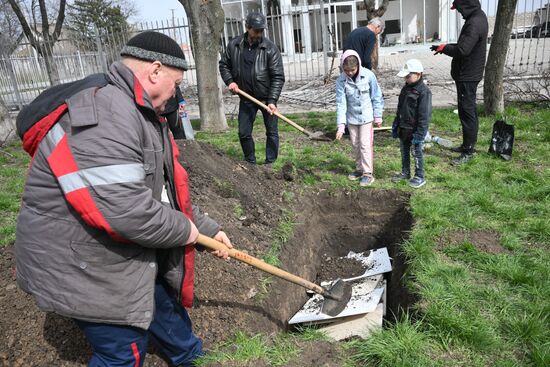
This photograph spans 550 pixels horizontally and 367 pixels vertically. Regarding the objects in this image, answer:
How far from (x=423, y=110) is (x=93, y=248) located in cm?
441

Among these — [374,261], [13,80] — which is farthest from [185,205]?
[13,80]

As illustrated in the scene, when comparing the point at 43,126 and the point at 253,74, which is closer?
the point at 43,126

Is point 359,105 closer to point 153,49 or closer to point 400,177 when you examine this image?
point 400,177

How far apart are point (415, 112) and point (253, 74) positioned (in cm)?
238

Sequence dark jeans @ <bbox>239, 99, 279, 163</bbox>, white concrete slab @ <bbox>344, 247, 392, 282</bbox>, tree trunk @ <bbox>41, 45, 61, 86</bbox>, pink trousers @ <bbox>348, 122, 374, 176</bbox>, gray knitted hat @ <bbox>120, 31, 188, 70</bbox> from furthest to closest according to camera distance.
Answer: tree trunk @ <bbox>41, 45, 61, 86</bbox> → dark jeans @ <bbox>239, 99, 279, 163</bbox> → pink trousers @ <bbox>348, 122, 374, 176</bbox> → white concrete slab @ <bbox>344, 247, 392, 282</bbox> → gray knitted hat @ <bbox>120, 31, 188, 70</bbox>

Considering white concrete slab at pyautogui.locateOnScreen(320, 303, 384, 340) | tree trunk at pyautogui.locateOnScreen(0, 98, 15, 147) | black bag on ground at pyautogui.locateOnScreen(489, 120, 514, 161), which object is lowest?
white concrete slab at pyautogui.locateOnScreen(320, 303, 384, 340)

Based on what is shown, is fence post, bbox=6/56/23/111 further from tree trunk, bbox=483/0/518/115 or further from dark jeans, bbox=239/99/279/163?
tree trunk, bbox=483/0/518/115

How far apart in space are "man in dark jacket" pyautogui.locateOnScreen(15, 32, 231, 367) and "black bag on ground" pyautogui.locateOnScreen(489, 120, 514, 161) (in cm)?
560

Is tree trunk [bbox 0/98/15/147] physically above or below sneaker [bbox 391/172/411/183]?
above

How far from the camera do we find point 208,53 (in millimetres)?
8695

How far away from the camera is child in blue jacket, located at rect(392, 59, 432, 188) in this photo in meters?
5.25

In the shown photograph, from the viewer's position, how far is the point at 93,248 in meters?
1.99

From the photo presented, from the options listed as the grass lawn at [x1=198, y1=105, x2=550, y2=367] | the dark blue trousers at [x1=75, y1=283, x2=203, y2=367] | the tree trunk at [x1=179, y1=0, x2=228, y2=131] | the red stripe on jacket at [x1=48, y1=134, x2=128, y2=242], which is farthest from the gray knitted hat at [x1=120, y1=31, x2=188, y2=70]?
the tree trunk at [x1=179, y1=0, x2=228, y2=131]

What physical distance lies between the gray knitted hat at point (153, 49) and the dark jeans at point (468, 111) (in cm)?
523
